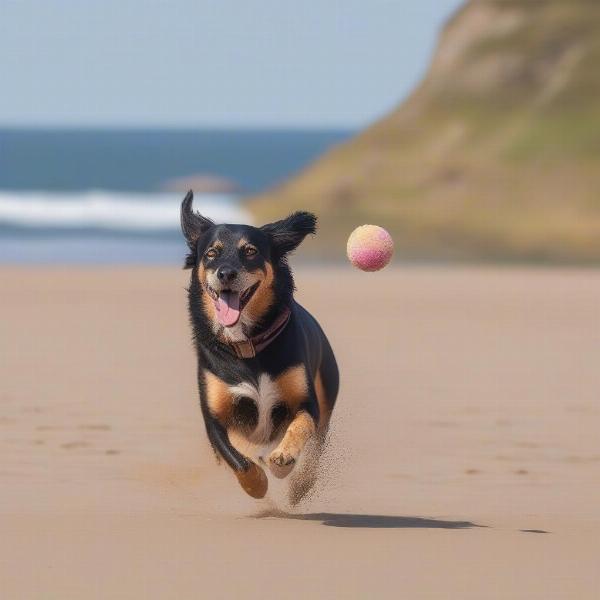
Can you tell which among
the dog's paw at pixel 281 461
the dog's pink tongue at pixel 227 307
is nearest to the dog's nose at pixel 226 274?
the dog's pink tongue at pixel 227 307

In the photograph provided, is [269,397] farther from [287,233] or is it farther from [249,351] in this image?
[287,233]

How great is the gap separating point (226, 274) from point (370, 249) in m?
0.96

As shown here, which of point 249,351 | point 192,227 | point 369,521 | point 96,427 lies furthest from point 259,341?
point 96,427

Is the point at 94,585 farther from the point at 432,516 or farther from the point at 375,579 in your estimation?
the point at 432,516

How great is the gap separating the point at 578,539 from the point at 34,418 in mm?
4721

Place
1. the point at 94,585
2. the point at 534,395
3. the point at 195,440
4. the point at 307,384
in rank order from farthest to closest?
1. the point at 534,395
2. the point at 195,440
3. the point at 307,384
4. the point at 94,585

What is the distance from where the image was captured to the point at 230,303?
764 centimetres

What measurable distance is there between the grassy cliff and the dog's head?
21684mm

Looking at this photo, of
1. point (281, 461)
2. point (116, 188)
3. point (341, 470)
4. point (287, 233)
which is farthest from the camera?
point (116, 188)

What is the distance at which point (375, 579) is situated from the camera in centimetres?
615

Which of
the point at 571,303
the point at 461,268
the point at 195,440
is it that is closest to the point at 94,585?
the point at 195,440

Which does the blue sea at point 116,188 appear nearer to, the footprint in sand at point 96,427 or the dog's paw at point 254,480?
the footprint in sand at point 96,427

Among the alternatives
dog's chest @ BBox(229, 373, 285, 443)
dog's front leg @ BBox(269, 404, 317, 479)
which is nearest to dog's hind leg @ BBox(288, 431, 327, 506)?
dog's chest @ BBox(229, 373, 285, 443)

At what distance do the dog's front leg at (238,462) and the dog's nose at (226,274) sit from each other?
0.60 metres
